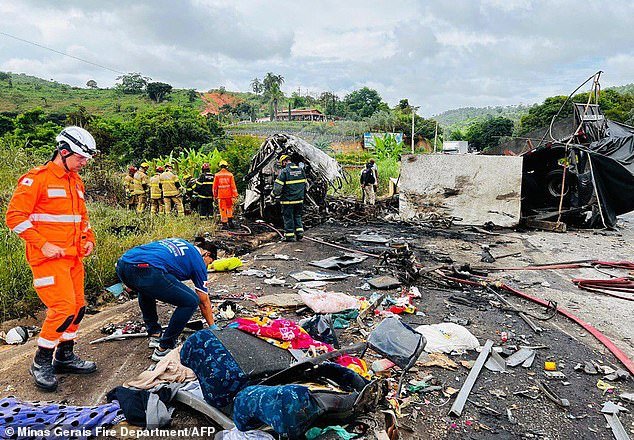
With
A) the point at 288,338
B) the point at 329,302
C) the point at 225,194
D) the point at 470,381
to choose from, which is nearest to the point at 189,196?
the point at 225,194

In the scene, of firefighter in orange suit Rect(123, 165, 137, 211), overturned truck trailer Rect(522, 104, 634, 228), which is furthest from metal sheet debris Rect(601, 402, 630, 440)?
firefighter in orange suit Rect(123, 165, 137, 211)

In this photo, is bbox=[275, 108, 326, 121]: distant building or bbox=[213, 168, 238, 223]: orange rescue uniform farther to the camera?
bbox=[275, 108, 326, 121]: distant building

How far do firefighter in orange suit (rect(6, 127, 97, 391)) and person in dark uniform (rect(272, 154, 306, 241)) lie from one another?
4.98m

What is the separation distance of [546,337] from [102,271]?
16.4 ft

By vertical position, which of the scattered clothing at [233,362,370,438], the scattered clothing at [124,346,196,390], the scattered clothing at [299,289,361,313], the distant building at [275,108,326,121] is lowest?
the scattered clothing at [299,289,361,313]

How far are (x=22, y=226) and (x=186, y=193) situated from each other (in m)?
9.12

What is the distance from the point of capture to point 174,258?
3373 millimetres

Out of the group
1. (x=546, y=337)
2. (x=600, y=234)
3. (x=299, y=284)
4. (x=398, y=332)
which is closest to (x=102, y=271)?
(x=299, y=284)

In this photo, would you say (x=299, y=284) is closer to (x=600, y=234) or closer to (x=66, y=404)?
(x=66, y=404)

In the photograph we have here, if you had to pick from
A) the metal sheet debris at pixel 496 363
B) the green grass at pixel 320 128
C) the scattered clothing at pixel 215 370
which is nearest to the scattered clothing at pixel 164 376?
the scattered clothing at pixel 215 370

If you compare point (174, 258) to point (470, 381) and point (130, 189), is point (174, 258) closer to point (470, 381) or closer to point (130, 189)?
point (470, 381)

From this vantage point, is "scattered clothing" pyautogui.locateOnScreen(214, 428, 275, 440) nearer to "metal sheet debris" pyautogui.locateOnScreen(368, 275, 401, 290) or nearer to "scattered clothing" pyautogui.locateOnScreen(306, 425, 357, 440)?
"scattered clothing" pyautogui.locateOnScreen(306, 425, 357, 440)

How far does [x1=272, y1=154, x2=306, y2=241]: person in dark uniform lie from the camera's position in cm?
815

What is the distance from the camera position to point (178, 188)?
11055 millimetres
